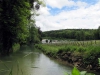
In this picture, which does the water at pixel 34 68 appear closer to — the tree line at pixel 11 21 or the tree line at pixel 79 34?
the tree line at pixel 11 21

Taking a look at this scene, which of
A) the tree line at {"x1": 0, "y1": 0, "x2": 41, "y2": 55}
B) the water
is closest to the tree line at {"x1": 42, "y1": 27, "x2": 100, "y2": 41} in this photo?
the tree line at {"x1": 0, "y1": 0, "x2": 41, "y2": 55}

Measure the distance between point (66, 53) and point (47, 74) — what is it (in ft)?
28.8

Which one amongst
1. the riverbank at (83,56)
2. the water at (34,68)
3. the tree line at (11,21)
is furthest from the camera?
the tree line at (11,21)

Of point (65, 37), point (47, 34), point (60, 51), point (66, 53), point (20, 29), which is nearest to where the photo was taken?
point (66, 53)

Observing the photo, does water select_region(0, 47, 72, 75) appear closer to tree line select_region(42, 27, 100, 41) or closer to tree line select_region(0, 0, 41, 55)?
tree line select_region(0, 0, 41, 55)

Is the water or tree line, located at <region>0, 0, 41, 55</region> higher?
tree line, located at <region>0, 0, 41, 55</region>

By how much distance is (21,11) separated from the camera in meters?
23.5

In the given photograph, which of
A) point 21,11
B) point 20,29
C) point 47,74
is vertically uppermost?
point 21,11

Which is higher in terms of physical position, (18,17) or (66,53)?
(18,17)

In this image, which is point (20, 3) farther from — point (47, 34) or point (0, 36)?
point (47, 34)

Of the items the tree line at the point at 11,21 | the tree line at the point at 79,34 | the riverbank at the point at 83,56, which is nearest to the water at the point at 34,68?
the riverbank at the point at 83,56

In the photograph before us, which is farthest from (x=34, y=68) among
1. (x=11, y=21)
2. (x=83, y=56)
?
(x=11, y=21)

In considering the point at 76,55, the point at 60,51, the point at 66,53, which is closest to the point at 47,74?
the point at 76,55

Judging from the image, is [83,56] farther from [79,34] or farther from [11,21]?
[79,34]
